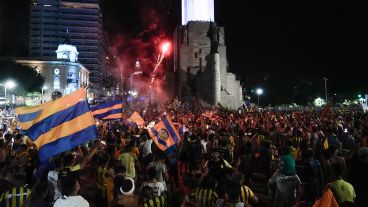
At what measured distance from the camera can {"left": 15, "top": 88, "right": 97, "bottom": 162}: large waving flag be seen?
19.7ft

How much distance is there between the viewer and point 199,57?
7156 centimetres

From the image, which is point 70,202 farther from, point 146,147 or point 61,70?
point 61,70

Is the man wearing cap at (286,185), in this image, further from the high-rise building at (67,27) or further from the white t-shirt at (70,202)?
the high-rise building at (67,27)

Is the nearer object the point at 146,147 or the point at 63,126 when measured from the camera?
the point at 63,126

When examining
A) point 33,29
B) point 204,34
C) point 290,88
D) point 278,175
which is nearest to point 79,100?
point 278,175

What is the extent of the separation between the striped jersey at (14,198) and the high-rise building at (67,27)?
111097 millimetres

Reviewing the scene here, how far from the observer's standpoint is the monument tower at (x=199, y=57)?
61719 mm

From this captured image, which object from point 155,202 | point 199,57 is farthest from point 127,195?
point 199,57

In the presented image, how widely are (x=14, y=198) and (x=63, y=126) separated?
1.57 meters

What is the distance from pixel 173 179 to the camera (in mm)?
9805

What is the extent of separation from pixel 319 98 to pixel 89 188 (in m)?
83.1

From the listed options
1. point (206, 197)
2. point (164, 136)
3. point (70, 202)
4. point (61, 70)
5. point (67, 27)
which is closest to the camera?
point (70, 202)

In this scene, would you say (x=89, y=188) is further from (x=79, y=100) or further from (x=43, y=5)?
(x=43, y=5)

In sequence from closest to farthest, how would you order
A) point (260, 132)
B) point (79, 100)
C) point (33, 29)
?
point (79, 100) < point (260, 132) < point (33, 29)
